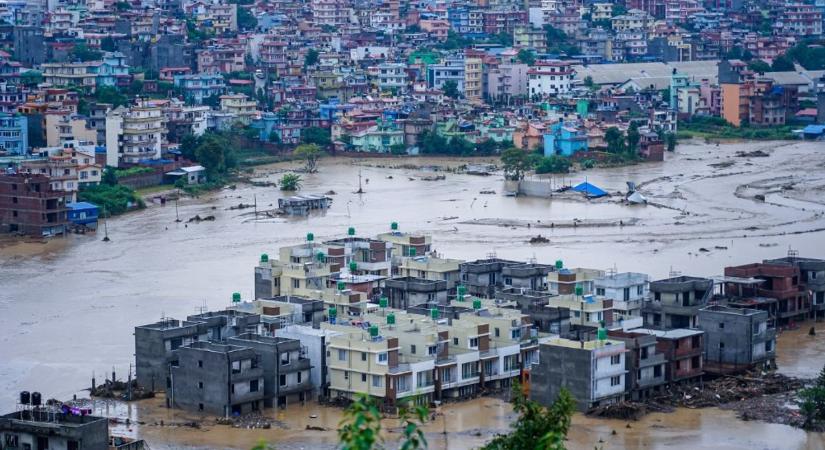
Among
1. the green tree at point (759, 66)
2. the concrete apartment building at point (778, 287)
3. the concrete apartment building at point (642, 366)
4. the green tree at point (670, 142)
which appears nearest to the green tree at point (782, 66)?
the green tree at point (759, 66)

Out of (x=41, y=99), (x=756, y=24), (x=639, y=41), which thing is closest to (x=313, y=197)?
(x=41, y=99)

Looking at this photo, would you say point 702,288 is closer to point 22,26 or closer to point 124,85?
point 124,85

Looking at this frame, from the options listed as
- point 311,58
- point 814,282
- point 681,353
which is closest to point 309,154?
point 311,58

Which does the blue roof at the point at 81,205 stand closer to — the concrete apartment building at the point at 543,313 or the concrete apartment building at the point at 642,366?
the concrete apartment building at the point at 543,313

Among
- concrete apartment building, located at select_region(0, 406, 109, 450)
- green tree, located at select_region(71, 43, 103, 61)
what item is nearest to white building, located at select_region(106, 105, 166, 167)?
green tree, located at select_region(71, 43, 103, 61)

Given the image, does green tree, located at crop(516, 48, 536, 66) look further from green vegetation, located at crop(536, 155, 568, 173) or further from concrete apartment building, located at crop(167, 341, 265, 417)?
concrete apartment building, located at crop(167, 341, 265, 417)

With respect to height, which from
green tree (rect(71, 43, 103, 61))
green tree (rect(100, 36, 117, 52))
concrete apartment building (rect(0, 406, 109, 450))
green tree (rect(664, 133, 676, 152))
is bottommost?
concrete apartment building (rect(0, 406, 109, 450))
